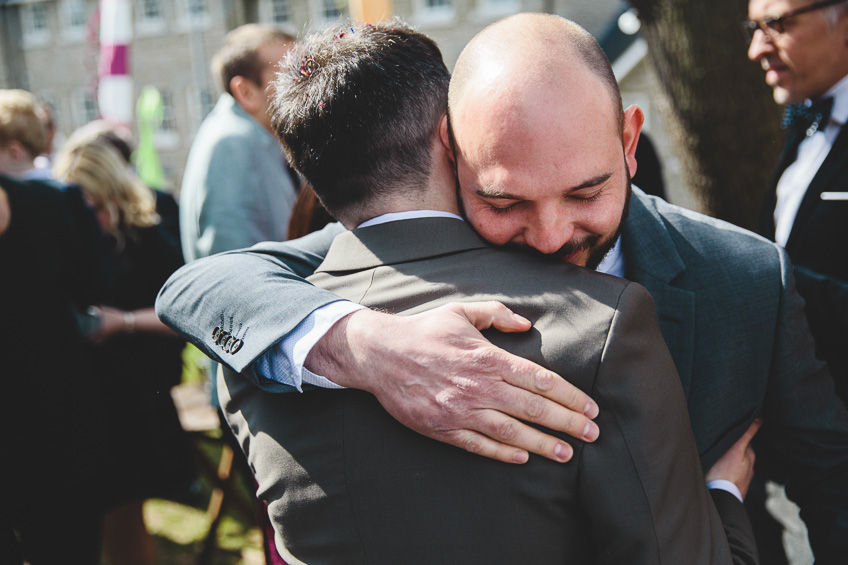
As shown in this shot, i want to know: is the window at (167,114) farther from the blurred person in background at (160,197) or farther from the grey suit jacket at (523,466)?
the grey suit jacket at (523,466)

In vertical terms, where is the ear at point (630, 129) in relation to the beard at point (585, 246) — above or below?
above

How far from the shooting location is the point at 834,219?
2516mm

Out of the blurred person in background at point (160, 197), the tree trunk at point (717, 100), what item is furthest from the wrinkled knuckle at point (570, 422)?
the blurred person in background at point (160, 197)

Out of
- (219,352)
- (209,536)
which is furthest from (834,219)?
(209,536)

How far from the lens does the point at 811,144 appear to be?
116 inches

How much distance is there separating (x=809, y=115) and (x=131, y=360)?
11.7ft

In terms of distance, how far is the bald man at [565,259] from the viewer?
4.15 ft

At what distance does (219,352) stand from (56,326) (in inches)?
74.3

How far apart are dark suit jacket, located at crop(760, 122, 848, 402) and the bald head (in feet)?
3.63

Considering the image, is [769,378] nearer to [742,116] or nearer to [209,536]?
[742,116]

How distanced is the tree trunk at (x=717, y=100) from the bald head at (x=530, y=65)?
8.32ft

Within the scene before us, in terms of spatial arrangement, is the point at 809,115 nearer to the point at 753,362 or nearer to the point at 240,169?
the point at 753,362

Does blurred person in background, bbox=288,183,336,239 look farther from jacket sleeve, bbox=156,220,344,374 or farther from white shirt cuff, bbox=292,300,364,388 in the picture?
white shirt cuff, bbox=292,300,364,388

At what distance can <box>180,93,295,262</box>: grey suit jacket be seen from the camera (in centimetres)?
359
